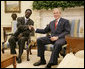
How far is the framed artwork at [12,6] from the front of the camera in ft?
25.2

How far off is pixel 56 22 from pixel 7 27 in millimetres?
3628

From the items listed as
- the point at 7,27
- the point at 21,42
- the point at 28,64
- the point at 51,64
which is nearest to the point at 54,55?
the point at 51,64

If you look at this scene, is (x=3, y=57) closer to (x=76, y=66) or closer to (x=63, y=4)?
(x=76, y=66)

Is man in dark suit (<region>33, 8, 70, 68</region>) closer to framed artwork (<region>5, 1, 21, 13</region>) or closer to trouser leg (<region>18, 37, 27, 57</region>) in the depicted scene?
trouser leg (<region>18, 37, 27, 57</region>)

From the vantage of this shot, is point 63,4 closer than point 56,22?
No

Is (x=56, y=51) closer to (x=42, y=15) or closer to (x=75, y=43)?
(x=75, y=43)

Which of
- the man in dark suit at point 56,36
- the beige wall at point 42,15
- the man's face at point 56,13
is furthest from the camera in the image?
the beige wall at point 42,15

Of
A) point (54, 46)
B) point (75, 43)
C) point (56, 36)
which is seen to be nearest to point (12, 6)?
point (56, 36)

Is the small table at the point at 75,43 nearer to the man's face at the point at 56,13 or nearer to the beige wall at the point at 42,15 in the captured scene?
the man's face at the point at 56,13

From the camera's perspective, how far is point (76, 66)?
1.31 m

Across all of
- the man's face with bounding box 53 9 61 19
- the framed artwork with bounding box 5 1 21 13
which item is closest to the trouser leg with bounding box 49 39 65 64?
the man's face with bounding box 53 9 61 19

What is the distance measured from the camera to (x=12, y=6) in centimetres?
771

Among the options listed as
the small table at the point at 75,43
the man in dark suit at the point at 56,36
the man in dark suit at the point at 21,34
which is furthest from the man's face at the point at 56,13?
the small table at the point at 75,43

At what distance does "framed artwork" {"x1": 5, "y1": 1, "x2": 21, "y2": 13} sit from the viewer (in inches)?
303
